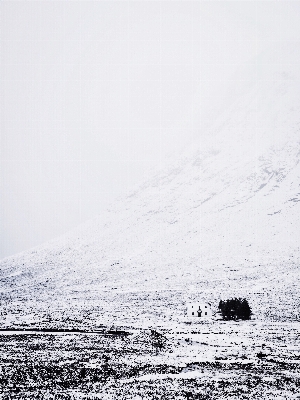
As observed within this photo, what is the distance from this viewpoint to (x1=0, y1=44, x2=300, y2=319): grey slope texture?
97938 mm

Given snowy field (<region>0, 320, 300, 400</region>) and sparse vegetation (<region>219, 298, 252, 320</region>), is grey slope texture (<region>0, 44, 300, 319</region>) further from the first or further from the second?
snowy field (<region>0, 320, 300, 400</region>)

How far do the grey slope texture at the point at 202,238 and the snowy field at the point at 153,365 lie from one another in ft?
76.9

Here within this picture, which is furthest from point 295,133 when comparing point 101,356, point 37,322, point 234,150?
point 101,356

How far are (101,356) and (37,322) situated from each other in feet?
95.5

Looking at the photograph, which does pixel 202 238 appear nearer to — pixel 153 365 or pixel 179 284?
pixel 179 284

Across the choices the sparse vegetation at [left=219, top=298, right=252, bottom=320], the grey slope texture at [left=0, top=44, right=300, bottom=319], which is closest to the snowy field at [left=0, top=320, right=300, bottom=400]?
the sparse vegetation at [left=219, top=298, right=252, bottom=320]

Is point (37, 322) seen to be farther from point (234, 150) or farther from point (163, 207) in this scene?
point (234, 150)

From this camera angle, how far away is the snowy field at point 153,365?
2583 centimetres

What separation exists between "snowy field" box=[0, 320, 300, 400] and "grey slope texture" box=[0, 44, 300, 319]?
76.9 ft

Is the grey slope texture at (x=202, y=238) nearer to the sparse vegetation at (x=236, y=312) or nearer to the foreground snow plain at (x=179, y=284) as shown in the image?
the foreground snow plain at (x=179, y=284)

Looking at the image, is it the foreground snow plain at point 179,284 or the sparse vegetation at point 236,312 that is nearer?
the foreground snow plain at point 179,284

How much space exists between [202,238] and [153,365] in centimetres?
10596

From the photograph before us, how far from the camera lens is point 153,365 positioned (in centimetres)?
3359

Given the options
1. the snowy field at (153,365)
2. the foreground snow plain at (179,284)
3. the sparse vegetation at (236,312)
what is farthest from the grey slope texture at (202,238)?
the snowy field at (153,365)
